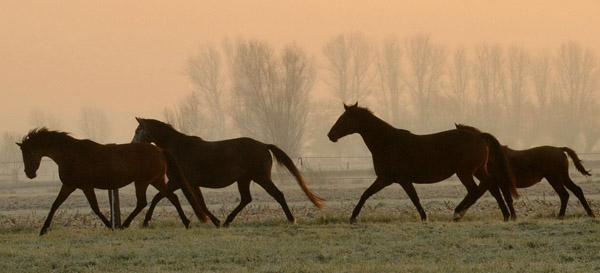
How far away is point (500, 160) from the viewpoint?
1562 centimetres

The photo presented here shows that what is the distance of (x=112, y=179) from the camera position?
48.3ft

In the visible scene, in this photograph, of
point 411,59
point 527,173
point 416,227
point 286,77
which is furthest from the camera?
point 411,59

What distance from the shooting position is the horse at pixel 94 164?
14.5m

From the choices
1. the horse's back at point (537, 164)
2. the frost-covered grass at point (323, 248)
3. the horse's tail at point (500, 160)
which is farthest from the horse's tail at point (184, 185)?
the horse's back at point (537, 164)

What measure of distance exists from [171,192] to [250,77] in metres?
44.2

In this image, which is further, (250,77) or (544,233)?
(250,77)

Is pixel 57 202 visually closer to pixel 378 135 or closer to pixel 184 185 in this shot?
pixel 184 185

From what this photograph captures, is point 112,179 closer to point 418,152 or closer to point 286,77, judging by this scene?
point 418,152

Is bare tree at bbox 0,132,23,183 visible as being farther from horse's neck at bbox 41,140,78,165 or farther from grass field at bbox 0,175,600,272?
grass field at bbox 0,175,600,272

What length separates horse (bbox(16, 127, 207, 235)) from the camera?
14.5m

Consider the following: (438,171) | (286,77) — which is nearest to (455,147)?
(438,171)

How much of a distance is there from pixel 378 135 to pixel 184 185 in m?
3.24

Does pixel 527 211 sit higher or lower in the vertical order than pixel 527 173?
lower

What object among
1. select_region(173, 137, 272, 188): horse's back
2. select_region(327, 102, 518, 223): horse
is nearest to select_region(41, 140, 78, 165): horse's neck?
select_region(173, 137, 272, 188): horse's back
